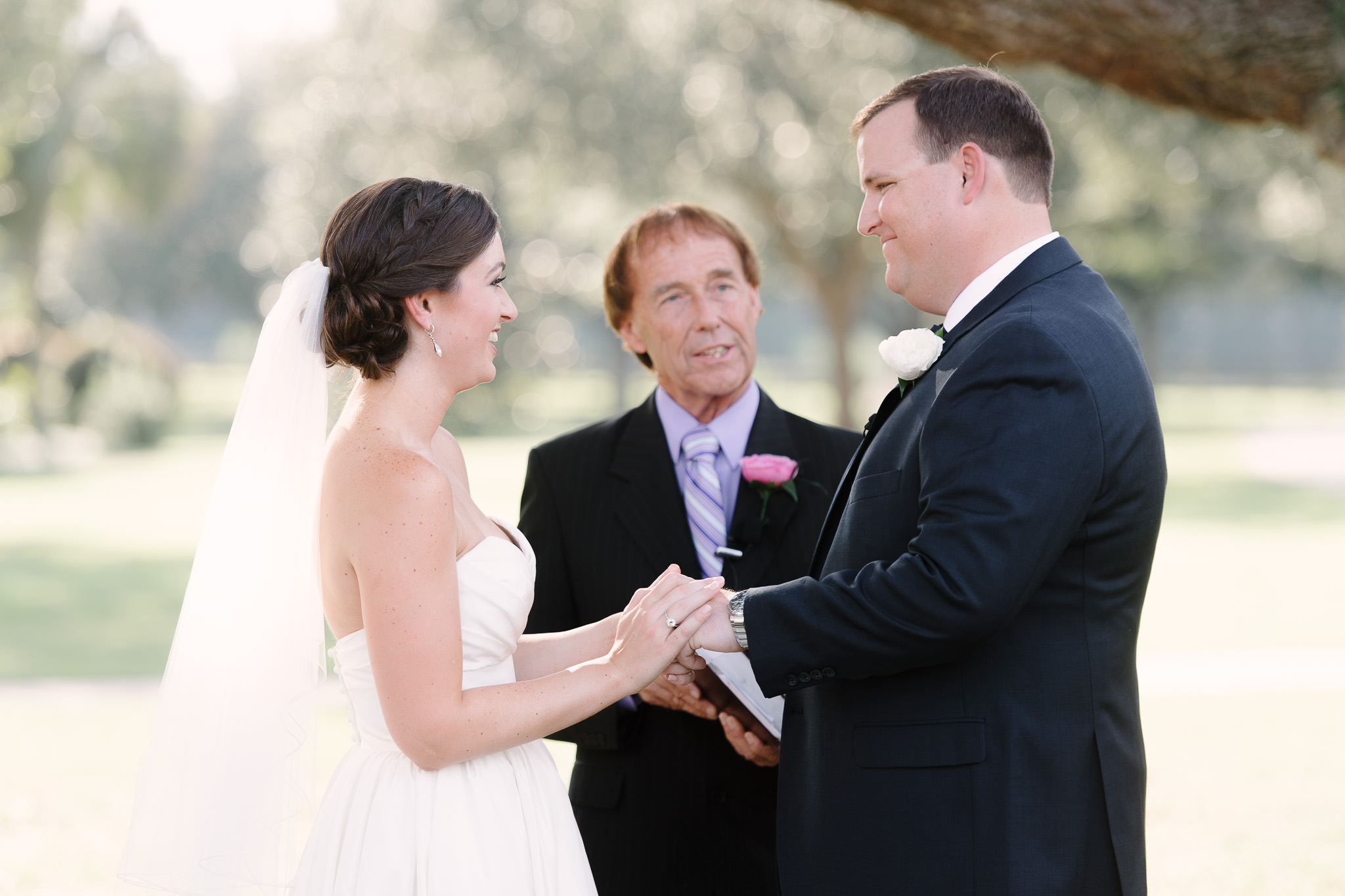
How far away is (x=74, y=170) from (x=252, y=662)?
32225 millimetres

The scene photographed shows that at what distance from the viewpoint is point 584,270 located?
44.1 meters

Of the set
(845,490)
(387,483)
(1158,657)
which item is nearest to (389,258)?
(387,483)

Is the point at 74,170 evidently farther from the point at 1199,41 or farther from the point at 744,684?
the point at 744,684

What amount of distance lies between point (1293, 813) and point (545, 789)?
5800 millimetres

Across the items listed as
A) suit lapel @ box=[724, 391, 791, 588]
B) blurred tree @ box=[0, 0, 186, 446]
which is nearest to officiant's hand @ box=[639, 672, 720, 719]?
suit lapel @ box=[724, 391, 791, 588]

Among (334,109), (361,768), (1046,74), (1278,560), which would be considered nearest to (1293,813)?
(361,768)

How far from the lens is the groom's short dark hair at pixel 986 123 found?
8.96 ft

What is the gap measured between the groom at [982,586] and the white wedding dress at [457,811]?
54 cm

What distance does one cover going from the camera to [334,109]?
21.9 m

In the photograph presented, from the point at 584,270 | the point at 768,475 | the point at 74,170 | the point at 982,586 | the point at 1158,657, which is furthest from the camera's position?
the point at 584,270

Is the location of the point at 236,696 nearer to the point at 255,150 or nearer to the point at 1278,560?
the point at 1278,560

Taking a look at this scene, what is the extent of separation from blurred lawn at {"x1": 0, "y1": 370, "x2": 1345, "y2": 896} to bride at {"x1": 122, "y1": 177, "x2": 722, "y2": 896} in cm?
375

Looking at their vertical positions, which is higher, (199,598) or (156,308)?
(156,308)

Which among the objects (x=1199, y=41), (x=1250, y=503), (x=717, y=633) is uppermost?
(x=1250, y=503)
